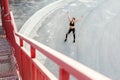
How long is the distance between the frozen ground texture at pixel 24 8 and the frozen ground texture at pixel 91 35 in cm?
108

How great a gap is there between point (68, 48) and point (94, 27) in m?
3.08

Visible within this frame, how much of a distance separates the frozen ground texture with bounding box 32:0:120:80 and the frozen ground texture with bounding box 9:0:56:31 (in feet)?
3.54

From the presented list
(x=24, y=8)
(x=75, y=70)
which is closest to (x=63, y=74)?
(x=75, y=70)

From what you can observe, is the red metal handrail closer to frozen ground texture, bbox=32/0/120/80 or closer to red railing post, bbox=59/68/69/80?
red railing post, bbox=59/68/69/80

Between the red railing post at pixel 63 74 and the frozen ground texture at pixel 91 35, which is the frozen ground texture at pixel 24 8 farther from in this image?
the red railing post at pixel 63 74

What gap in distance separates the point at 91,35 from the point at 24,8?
4.42 metres

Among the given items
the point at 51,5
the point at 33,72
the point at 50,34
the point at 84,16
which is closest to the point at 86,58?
the point at 50,34

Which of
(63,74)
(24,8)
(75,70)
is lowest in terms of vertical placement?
(63,74)

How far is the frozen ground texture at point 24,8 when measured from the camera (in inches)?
494

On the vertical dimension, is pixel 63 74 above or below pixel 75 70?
below

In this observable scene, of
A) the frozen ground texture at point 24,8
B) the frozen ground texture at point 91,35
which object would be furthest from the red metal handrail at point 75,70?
the frozen ground texture at point 24,8

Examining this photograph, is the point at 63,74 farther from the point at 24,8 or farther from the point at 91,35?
the point at 24,8

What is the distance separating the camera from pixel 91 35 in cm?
1284

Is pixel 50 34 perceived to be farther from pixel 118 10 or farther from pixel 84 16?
pixel 118 10
